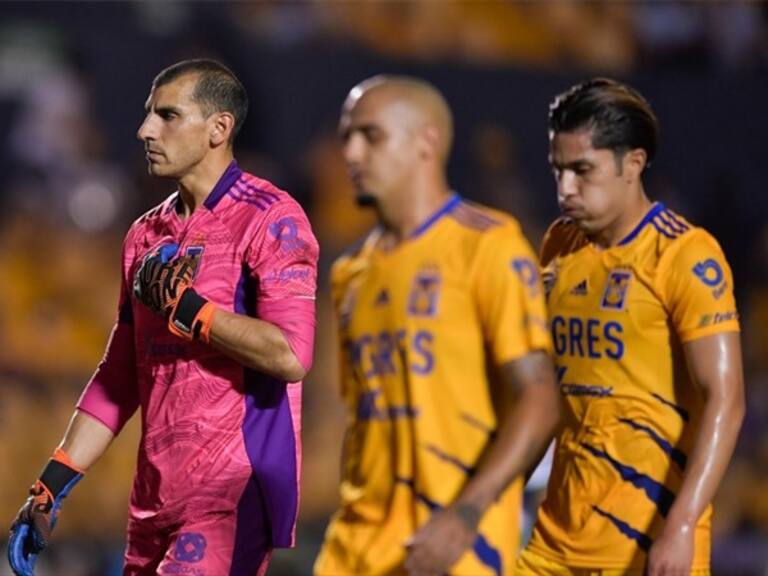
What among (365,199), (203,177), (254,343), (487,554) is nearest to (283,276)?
(254,343)

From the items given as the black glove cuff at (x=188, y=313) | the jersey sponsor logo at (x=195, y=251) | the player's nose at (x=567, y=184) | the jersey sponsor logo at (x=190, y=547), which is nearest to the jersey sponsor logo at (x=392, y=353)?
the black glove cuff at (x=188, y=313)

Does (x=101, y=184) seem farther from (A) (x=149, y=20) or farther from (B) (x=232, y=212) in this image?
(B) (x=232, y=212)

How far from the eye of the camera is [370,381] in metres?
4.33

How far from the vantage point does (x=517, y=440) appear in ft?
13.3

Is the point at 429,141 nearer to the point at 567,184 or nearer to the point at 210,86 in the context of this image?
the point at 210,86

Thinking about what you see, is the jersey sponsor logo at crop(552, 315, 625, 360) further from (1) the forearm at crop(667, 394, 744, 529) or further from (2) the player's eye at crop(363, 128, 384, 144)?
(2) the player's eye at crop(363, 128, 384, 144)

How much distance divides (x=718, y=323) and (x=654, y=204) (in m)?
0.57

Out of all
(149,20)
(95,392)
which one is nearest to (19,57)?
(149,20)

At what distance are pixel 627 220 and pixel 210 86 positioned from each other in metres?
1.48

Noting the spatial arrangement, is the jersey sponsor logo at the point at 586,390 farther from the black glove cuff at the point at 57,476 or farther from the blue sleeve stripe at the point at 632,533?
the black glove cuff at the point at 57,476

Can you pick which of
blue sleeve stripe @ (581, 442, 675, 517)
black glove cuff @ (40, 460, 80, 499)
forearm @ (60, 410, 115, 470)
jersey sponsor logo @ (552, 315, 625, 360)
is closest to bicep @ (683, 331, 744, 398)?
jersey sponsor logo @ (552, 315, 625, 360)

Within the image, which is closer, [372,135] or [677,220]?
[372,135]

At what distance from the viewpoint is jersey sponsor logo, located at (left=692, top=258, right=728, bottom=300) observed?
5141 mm

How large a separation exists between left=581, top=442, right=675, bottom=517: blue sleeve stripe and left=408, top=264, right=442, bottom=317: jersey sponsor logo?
1308 mm
